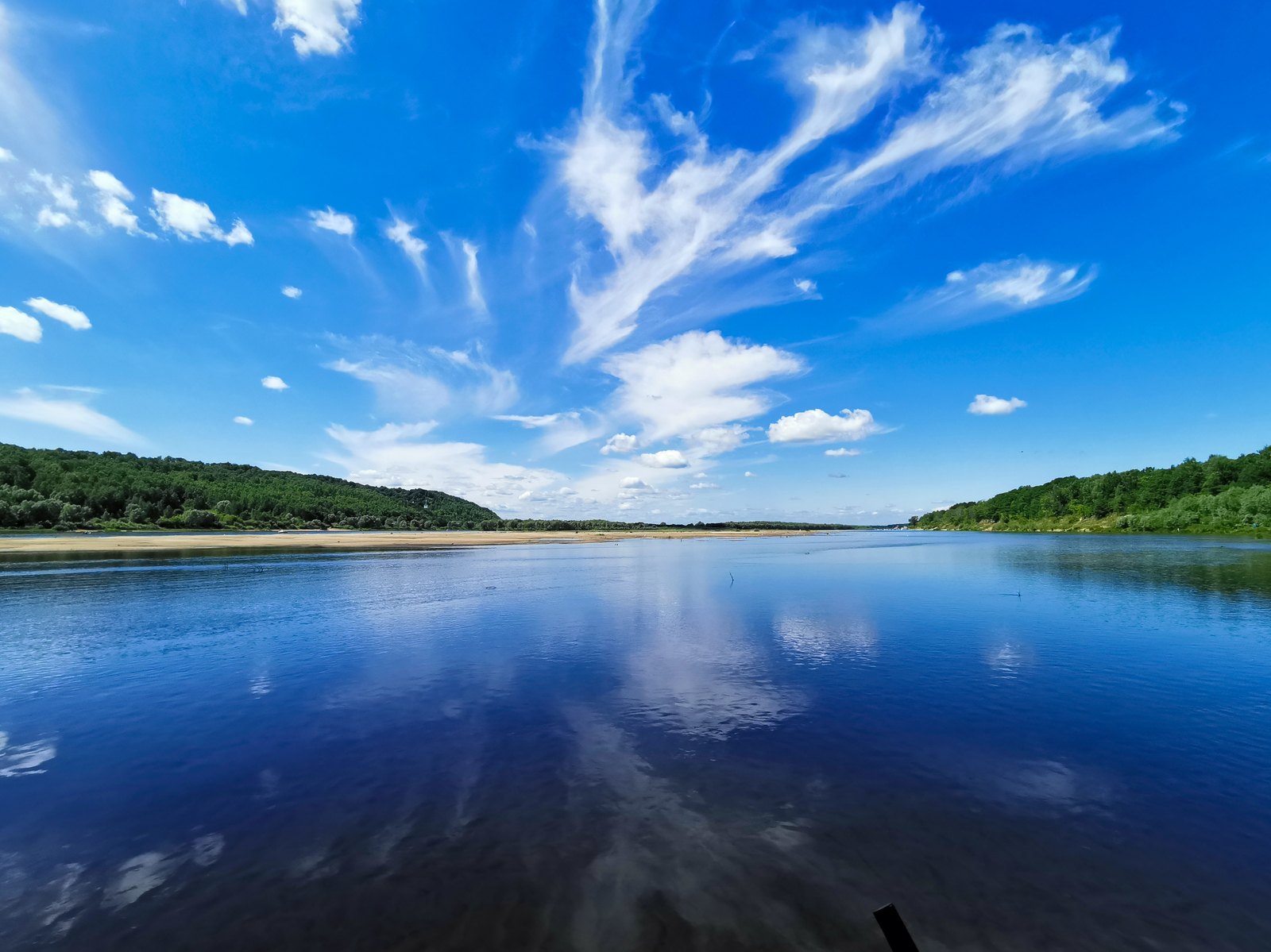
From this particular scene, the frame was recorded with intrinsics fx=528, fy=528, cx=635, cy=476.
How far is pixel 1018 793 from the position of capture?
11.3 meters

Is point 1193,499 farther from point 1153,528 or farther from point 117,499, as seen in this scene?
point 117,499

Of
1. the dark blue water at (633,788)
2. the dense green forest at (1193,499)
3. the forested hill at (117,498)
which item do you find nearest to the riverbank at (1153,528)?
the dense green forest at (1193,499)

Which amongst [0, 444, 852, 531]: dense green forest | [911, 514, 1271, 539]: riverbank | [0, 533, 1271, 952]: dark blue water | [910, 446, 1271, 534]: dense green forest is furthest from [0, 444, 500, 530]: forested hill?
[910, 446, 1271, 534]: dense green forest

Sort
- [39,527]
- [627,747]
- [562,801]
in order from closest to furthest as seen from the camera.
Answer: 1. [562,801]
2. [627,747]
3. [39,527]

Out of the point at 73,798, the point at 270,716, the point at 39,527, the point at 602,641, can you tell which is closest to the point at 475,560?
the point at 602,641

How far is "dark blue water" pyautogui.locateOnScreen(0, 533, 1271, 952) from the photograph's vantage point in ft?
25.3

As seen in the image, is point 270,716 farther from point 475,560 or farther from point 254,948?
point 475,560

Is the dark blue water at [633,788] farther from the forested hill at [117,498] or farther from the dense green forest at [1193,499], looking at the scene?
the dense green forest at [1193,499]

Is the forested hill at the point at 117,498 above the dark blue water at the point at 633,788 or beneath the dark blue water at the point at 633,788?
above

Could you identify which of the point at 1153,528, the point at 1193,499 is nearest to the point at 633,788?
the point at 1193,499

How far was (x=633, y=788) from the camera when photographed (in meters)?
11.6

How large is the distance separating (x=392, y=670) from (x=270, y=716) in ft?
17.2

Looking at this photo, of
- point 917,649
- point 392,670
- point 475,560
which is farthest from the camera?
point 475,560

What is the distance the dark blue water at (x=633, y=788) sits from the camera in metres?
7.71
